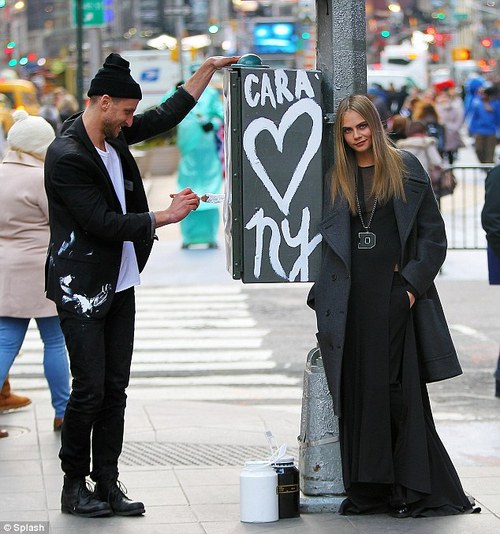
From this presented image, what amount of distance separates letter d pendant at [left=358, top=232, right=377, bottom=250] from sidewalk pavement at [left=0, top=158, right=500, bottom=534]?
4.07 feet

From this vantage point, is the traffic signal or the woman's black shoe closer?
the woman's black shoe

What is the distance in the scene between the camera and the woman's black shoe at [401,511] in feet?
19.2

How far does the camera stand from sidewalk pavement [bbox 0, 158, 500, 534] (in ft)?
18.9

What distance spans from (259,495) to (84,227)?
1.43m

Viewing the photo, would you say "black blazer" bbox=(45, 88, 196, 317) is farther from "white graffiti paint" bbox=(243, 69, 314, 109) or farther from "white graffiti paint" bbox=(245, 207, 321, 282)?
"white graffiti paint" bbox=(243, 69, 314, 109)

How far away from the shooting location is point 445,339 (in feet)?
19.4

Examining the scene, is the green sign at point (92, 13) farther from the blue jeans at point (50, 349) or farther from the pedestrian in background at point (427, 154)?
the blue jeans at point (50, 349)

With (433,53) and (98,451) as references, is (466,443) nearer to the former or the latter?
(98,451)

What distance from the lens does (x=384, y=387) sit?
5785 mm

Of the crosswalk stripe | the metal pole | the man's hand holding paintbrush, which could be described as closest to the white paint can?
the metal pole

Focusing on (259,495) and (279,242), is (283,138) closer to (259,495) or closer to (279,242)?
(279,242)

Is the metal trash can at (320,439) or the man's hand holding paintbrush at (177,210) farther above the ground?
the man's hand holding paintbrush at (177,210)

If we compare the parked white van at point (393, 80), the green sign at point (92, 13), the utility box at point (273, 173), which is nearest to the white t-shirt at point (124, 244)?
the utility box at point (273, 173)

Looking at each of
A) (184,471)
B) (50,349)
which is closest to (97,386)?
(184,471)
